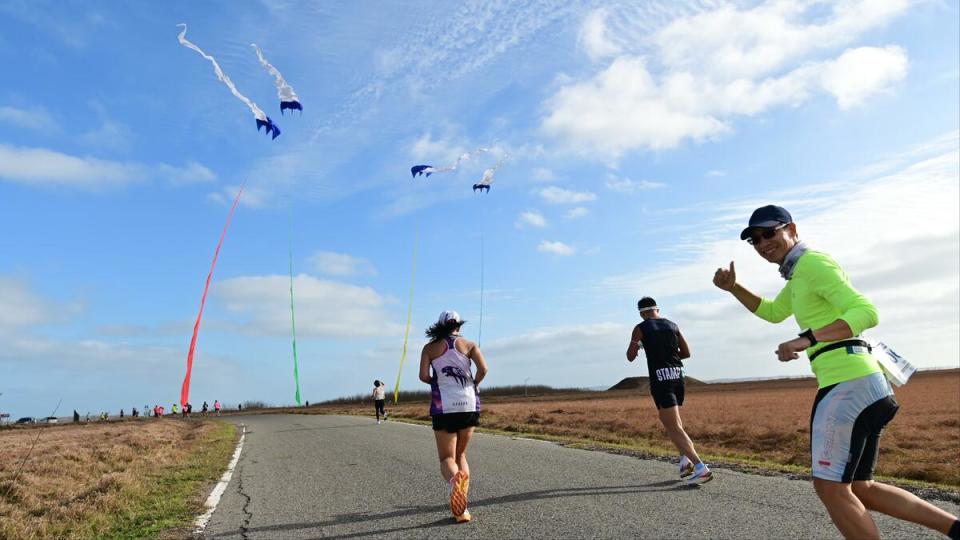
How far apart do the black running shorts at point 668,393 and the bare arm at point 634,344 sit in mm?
435

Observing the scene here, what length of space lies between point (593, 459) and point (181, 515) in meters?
5.48

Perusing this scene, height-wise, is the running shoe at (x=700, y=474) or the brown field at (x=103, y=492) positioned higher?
the running shoe at (x=700, y=474)

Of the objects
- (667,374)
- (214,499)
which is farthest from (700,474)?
(214,499)

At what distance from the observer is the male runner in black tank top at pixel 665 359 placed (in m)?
7.38

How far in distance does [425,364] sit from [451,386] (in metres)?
0.33

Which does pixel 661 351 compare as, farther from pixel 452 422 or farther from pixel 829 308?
pixel 829 308

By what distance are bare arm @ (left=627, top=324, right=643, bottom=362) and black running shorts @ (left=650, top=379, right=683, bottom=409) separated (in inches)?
17.1

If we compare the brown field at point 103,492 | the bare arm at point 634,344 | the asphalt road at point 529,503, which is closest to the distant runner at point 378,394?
the brown field at point 103,492

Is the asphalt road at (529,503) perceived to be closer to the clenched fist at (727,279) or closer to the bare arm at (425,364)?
the bare arm at (425,364)

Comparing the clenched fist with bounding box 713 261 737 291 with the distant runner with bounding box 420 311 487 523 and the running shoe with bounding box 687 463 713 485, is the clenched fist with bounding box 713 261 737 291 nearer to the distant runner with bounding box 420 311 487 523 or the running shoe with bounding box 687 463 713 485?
the distant runner with bounding box 420 311 487 523

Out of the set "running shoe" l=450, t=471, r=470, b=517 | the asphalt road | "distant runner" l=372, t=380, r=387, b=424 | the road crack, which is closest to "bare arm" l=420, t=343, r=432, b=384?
"running shoe" l=450, t=471, r=470, b=517

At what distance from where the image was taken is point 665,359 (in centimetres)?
749

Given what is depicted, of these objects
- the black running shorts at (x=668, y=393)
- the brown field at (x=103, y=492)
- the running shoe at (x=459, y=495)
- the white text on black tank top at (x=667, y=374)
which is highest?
the white text on black tank top at (x=667, y=374)

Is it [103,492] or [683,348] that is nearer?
[683,348]
